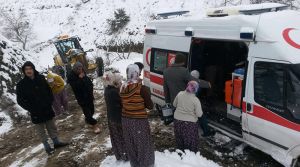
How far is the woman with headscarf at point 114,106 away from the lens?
520 centimetres

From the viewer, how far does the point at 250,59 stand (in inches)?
210

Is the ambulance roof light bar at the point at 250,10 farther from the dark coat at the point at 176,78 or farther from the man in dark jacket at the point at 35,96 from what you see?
the man in dark jacket at the point at 35,96

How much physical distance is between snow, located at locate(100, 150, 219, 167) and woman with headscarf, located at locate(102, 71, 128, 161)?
379 mm

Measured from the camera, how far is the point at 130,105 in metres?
4.86

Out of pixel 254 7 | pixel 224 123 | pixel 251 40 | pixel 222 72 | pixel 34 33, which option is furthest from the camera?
pixel 34 33

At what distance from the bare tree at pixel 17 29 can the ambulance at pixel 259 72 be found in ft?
106

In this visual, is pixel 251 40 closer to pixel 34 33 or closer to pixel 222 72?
pixel 222 72

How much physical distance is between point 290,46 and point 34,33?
35492 millimetres

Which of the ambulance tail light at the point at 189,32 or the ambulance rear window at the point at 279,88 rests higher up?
the ambulance tail light at the point at 189,32

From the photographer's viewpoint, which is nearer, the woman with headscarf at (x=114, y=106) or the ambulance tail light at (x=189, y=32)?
the woman with headscarf at (x=114, y=106)

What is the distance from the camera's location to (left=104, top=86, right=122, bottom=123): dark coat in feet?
17.1

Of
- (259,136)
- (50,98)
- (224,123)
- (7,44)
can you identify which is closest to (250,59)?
(259,136)

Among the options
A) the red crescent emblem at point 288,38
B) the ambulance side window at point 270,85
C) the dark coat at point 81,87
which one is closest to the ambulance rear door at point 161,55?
the dark coat at point 81,87

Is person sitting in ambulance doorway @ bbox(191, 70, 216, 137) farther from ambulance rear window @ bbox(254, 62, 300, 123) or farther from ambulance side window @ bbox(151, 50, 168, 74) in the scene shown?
ambulance rear window @ bbox(254, 62, 300, 123)
